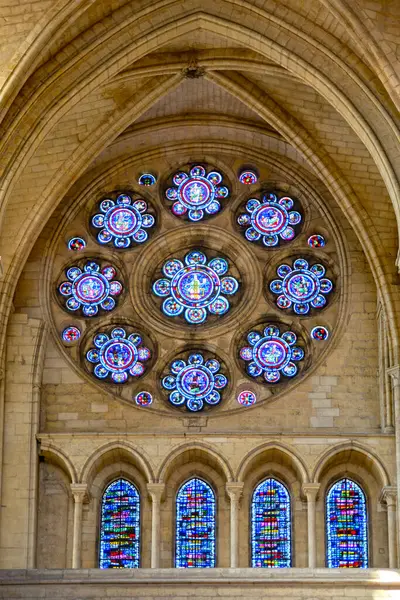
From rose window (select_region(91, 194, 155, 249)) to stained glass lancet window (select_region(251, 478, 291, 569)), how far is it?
4.87 m

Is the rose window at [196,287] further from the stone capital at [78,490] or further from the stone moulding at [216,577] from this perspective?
the stone moulding at [216,577]

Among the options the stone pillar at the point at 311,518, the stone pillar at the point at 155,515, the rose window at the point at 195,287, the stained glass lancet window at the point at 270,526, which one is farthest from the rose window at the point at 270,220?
the stone pillar at the point at 155,515

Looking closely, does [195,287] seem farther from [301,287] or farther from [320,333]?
[320,333]

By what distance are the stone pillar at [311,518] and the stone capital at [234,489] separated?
101 cm

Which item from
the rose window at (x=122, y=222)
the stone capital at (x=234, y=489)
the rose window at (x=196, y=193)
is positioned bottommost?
the stone capital at (x=234, y=489)

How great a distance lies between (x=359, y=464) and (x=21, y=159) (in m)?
7.42

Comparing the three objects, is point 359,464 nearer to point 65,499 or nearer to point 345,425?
point 345,425

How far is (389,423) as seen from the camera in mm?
30125

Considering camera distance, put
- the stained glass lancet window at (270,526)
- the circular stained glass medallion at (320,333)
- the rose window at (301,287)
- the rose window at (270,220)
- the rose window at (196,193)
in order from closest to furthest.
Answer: the stained glass lancet window at (270,526)
the circular stained glass medallion at (320,333)
the rose window at (301,287)
the rose window at (270,220)
the rose window at (196,193)

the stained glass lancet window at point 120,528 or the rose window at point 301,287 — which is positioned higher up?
the rose window at point 301,287

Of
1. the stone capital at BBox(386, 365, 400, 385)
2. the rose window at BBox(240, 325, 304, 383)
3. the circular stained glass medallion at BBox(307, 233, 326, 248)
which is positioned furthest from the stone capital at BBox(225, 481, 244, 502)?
the circular stained glass medallion at BBox(307, 233, 326, 248)

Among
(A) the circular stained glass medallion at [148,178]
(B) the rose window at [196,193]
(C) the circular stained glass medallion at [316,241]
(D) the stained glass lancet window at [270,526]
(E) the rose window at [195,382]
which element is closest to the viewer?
(D) the stained glass lancet window at [270,526]

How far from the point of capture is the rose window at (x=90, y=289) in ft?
104

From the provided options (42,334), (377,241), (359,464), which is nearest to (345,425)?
(359,464)
